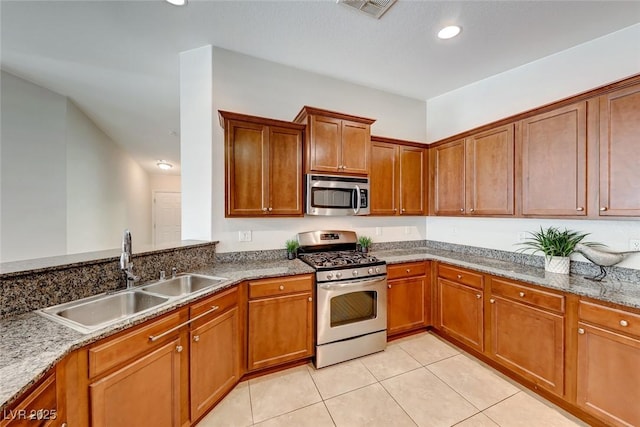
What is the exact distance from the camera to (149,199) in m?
8.07

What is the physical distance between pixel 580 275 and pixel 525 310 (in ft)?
2.03

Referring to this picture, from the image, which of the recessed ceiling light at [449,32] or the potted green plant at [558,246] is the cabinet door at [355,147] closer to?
the recessed ceiling light at [449,32]

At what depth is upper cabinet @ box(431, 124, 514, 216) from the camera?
8.29ft

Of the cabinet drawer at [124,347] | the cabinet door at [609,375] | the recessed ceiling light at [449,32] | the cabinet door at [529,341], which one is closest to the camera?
the cabinet drawer at [124,347]

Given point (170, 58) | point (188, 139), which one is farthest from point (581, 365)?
point (170, 58)

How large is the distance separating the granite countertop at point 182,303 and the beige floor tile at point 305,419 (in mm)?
1016

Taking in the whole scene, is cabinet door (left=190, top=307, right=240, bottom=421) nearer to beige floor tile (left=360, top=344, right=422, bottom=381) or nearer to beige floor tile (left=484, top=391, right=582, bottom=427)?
beige floor tile (left=360, top=344, right=422, bottom=381)

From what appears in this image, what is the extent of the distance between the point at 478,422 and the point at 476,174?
7.43 ft

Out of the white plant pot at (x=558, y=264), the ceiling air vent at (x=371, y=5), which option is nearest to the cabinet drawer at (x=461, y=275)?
the white plant pot at (x=558, y=264)

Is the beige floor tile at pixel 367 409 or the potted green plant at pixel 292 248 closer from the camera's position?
the beige floor tile at pixel 367 409

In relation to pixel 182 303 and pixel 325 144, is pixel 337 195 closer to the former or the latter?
pixel 325 144

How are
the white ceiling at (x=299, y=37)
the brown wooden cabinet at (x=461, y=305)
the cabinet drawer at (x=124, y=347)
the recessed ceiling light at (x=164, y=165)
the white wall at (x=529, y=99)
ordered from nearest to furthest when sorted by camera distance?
the cabinet drawer at (x=124, y=347) → the white ceiling at (x=299, y=37) → the white wall at (x=529, y=99) → the brown wooden cabinet at (x=461, y=305) → the recessed ceiling light at (x=164, y=165)

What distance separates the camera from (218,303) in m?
1.84

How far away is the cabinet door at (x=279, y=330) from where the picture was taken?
2.17m
